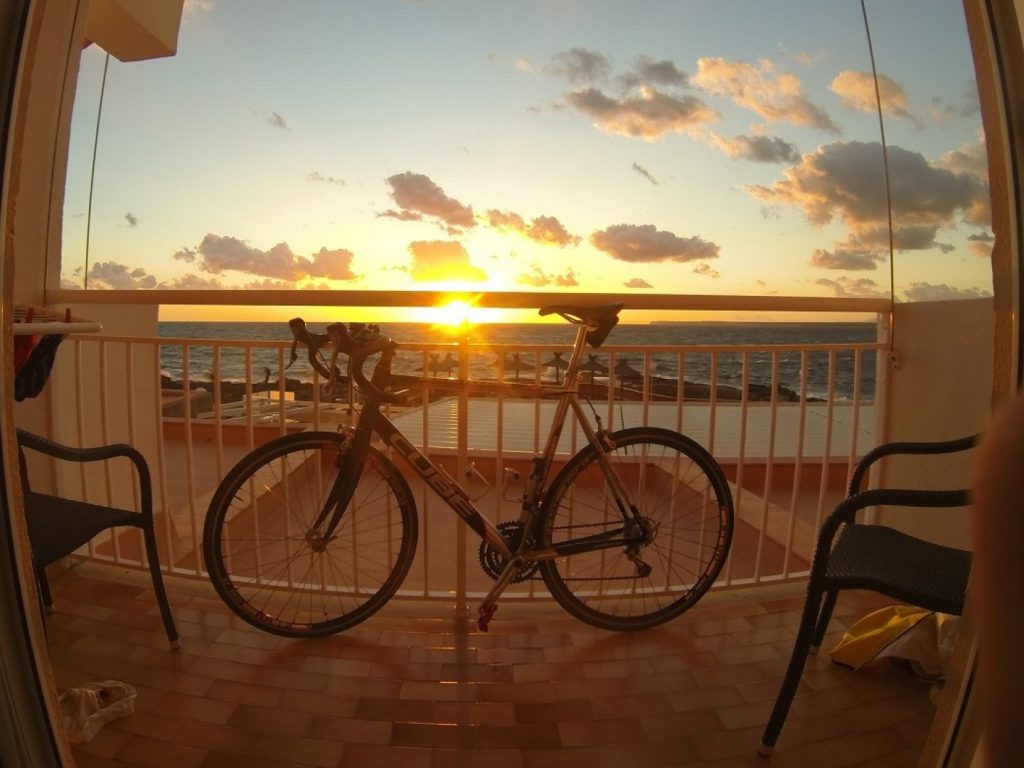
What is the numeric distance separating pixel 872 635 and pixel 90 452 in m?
2.50

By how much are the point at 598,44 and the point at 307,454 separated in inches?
138

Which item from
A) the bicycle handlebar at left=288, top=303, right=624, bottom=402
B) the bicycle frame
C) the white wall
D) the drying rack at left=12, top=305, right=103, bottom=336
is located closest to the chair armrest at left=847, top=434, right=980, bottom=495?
the white wall

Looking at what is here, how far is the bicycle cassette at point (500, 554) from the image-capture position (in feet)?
6.04

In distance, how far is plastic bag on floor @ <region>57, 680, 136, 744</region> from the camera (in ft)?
4.57

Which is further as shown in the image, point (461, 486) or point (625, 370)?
point (625, 370)

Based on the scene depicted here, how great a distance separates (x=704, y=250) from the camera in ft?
55.3

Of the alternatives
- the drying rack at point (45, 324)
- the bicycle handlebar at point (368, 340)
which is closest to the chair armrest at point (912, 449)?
the bicycle handlebar at point (368, 340)

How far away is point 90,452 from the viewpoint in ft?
5.33

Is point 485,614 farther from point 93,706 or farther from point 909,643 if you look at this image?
point 909,643

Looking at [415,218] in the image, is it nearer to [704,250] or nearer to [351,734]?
[351,734]

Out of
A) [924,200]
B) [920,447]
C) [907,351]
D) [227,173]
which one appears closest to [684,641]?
[920,447]

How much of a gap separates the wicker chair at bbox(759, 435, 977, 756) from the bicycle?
58cm

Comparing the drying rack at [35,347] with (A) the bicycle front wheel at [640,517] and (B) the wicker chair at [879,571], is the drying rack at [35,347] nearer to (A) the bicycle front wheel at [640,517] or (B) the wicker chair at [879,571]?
(A) the bicycle front wheel at [640,517]

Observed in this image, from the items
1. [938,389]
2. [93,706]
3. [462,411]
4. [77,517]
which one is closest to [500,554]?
[462,411]
